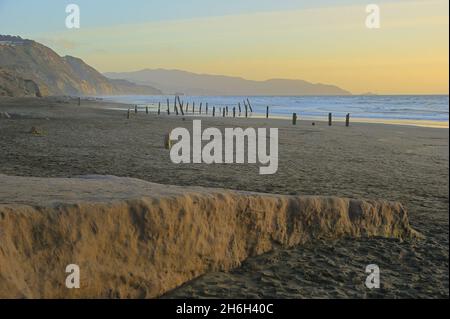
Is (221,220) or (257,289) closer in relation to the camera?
(257,289)

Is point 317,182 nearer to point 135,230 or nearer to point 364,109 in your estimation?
point 135,230

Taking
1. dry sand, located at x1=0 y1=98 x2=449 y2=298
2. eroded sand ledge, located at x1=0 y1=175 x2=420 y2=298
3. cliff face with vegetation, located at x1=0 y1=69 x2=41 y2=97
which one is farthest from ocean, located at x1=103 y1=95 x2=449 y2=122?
eroded sand ledge, located at x1=0 y1=175 x2=420 y2=298

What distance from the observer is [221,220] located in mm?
5496

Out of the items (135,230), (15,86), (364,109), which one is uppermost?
(15,86)

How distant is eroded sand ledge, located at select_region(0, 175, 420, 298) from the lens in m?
4.20

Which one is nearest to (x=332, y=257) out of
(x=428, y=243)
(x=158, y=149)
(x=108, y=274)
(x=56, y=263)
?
(x=428, y=243)

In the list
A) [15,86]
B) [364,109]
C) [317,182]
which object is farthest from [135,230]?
[15,86]

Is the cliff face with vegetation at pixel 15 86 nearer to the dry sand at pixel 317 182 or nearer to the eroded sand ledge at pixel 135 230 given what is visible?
the dry sand at pixel 317 182

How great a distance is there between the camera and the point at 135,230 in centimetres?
479

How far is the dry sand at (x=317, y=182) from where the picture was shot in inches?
206

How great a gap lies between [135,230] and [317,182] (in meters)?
7.20

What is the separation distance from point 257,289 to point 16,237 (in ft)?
8.04

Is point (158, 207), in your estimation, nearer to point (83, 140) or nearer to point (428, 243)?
point (428, 243)

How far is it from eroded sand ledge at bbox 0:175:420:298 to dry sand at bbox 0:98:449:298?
22cm
